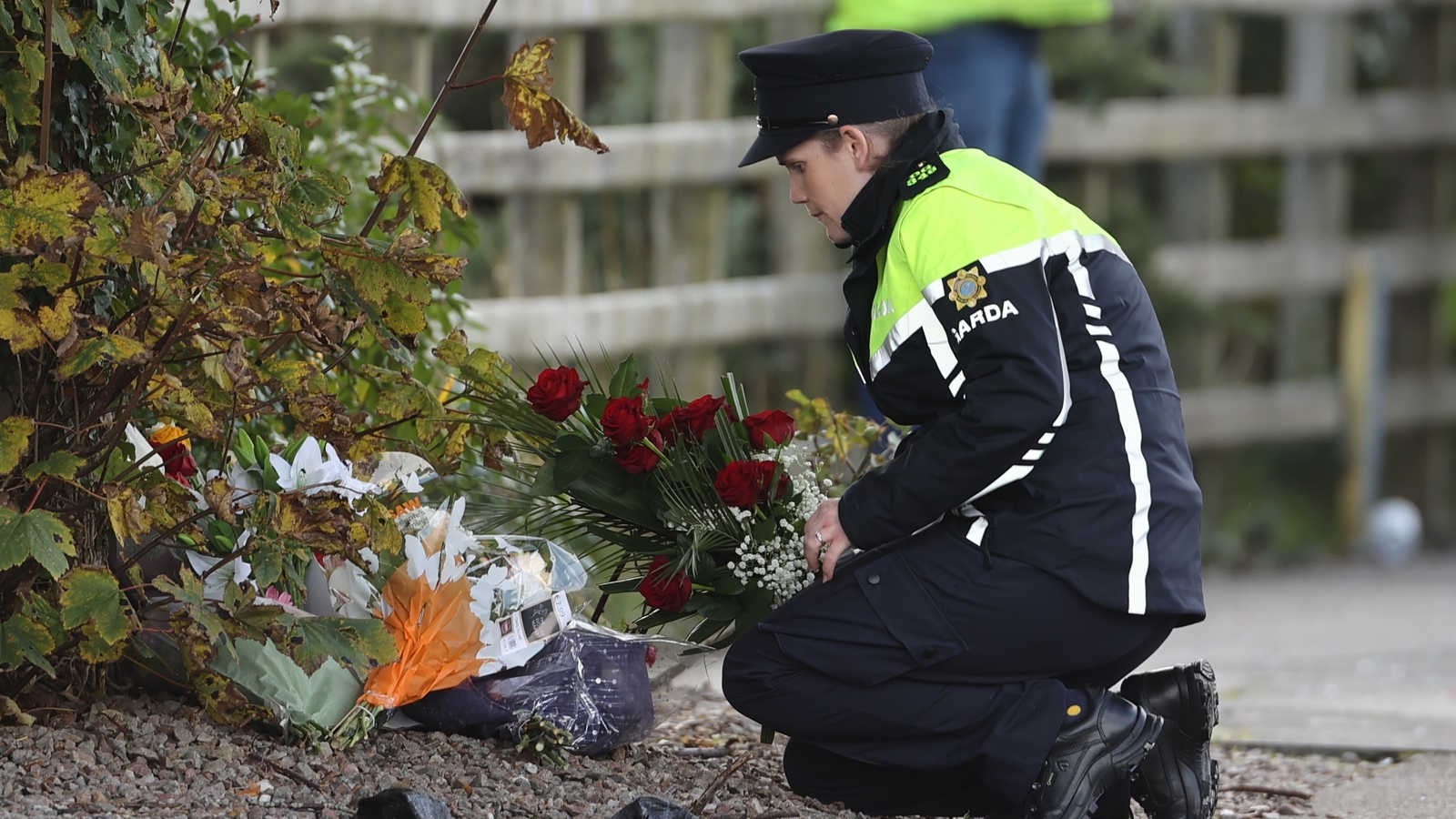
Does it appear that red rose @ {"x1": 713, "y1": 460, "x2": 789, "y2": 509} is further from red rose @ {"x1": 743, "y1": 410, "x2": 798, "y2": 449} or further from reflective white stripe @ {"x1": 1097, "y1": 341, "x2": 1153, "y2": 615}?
reflective white stripe @ {"x1": 1097, "y1": 341, "x2": 1153, "y2": 615}

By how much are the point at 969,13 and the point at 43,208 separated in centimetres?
308

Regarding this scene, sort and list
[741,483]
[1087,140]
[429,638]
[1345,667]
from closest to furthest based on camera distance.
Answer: [429,638] < [741,483] < [1345,667] < [1087,140]

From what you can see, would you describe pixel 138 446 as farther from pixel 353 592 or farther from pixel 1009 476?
pixel 1009 476

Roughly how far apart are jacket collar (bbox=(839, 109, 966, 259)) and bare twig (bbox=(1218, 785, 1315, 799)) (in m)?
1.12

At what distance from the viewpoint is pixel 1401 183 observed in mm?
7441

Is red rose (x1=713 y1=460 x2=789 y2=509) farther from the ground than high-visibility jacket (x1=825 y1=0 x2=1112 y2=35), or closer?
closer

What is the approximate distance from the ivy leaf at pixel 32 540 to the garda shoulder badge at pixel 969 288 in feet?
3.84

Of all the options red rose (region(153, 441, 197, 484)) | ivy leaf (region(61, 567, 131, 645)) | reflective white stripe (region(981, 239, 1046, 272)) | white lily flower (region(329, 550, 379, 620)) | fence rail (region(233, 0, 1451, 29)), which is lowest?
white lily flower (region(329, 550, 379, 620))

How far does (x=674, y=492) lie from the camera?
2785mm

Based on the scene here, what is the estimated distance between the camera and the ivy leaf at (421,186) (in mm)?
2406

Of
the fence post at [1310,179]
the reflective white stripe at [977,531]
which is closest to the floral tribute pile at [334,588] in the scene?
the reflective white stripe at [977,531]

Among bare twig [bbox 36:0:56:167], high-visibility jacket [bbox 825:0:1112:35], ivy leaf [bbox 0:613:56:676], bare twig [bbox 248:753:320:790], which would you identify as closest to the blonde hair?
bare twig [bbox 36:0:56:167]

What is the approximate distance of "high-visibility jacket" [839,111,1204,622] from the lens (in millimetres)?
2385

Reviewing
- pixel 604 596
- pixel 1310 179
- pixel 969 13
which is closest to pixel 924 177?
pixel 604 596
